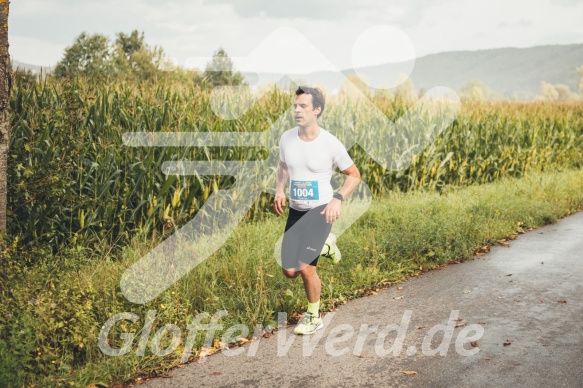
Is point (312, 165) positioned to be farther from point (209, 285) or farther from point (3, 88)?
point (3, 88)

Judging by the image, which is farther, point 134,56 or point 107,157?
point 134,56

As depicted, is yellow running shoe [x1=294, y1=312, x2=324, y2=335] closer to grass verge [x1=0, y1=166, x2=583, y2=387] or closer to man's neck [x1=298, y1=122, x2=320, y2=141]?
grass verge [x1=0, y1=166, x2=583, y2=387]

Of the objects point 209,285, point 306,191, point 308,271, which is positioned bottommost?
point 209,285

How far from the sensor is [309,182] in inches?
213

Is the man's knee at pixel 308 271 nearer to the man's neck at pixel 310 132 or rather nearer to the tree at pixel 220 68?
the man's neck at pixel 310 132

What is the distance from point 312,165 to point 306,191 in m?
0.25

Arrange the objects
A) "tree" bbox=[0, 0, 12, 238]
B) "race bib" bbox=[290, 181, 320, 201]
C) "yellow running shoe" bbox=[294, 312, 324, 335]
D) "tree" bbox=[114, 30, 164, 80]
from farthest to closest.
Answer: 1. "tree" bbox=[114, 30, 164, 80]
2. "yellow running shoe" bbox=[294, 312, 324, 335]
3. "race bib" bbox=[290, 181, 320, 201]
4. "tree" bbox=[0, 0, 12, 238]

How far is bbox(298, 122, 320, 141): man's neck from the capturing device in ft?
17.6

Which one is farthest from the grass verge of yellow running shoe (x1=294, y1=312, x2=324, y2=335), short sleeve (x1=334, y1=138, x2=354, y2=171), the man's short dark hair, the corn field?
the man's short dark hair

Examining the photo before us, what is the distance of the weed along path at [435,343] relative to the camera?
4680mm

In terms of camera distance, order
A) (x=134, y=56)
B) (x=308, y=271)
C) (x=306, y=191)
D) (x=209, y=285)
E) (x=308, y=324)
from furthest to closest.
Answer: (x=134, y=56) < (x=209, y=285) < (x=308, y=324) < (x=308, y=271) < (x=306, y=191)

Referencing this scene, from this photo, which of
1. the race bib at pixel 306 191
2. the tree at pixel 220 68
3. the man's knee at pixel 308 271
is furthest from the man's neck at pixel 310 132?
the tree at pixel 220 68

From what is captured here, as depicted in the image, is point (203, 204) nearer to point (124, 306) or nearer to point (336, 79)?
point (124, 306)

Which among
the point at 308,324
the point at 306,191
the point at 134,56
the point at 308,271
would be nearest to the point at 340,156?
the point at 306,191
